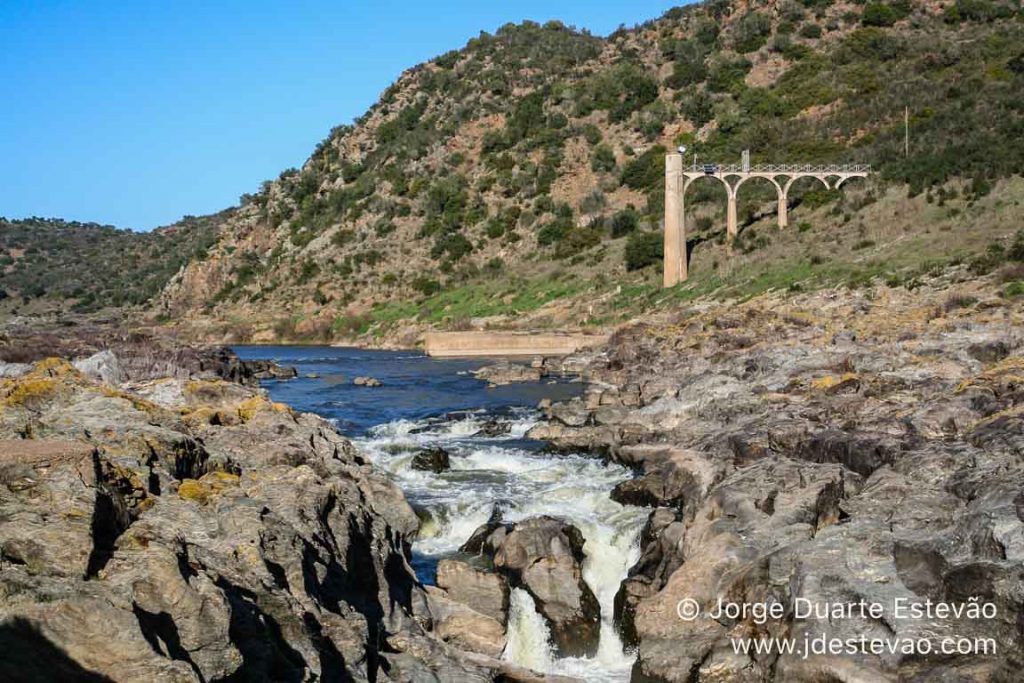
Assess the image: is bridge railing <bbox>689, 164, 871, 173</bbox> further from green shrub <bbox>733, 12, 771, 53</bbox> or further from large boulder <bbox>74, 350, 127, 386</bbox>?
large boulder <bbox>74, 350, 127, 386</bbox>

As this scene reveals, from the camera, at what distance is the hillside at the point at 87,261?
352ft

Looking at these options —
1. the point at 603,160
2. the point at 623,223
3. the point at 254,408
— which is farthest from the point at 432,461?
the point at 603,160

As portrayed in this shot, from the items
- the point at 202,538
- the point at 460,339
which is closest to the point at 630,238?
the point at 460,339

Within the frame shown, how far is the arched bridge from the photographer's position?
5938cm

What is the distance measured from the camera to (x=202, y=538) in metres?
10.6

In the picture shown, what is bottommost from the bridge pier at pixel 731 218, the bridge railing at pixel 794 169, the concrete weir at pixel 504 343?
the concrete weir at pixel 504 343

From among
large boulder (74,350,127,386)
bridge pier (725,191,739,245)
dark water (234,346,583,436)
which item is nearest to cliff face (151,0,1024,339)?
bridge pier (725,191,739,245)

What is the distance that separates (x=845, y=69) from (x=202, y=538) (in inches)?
3571

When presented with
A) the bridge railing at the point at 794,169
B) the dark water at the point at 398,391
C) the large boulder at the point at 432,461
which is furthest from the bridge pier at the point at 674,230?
the large boulder at the point at 432,461

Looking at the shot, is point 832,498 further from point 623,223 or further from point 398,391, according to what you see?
point 623,223

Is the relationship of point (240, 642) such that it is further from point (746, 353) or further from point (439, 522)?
point (746, 353)

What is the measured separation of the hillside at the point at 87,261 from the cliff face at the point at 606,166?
1193 cm

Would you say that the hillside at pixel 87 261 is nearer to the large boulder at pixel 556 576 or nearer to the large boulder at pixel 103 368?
the large boulder at pixel 103 368

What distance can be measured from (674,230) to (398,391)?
85.6 feet
